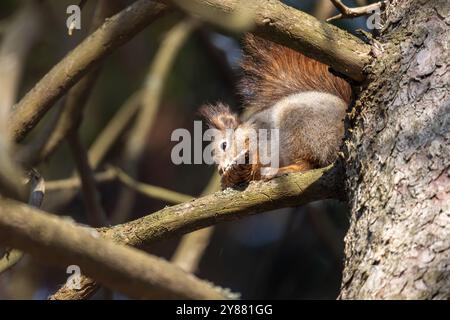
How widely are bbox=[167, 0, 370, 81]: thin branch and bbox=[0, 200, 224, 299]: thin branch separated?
0.70 metres

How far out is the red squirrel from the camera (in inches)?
97.0

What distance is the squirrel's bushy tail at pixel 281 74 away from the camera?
2.55m

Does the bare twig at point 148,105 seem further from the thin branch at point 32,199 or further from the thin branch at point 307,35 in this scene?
the thin branch at point 307,35

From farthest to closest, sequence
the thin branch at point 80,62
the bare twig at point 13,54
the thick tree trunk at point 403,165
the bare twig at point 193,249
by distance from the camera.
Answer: the bare twig at point 193,249 → the thin branch at point 80,62 → the thick tree trunk at point 403,165 → the bare twig at point 13,54

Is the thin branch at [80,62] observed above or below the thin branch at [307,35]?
below

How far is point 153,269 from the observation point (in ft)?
3.67

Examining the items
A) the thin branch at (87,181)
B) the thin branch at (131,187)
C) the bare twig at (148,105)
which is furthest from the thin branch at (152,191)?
the thin branch at (87,181)

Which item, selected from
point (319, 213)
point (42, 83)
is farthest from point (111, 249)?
point (319, 213)

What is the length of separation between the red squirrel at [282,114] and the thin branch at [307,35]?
0.65m

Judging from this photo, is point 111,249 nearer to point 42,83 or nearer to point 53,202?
point 42,83

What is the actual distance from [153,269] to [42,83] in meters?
1.33

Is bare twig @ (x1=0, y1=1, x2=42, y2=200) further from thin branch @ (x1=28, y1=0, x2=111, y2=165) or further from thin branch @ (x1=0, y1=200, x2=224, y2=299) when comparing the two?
thin branch @ (x1=28, y1=0, x2=111, y2=165)

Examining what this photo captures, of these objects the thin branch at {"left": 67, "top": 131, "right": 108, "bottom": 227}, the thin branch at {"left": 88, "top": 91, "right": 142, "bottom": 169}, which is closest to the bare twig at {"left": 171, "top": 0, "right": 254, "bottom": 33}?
the thin branch at {"left": 67, "top": 131, "right": 108, "bottom": 227}

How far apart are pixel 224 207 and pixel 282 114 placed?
0.76m
